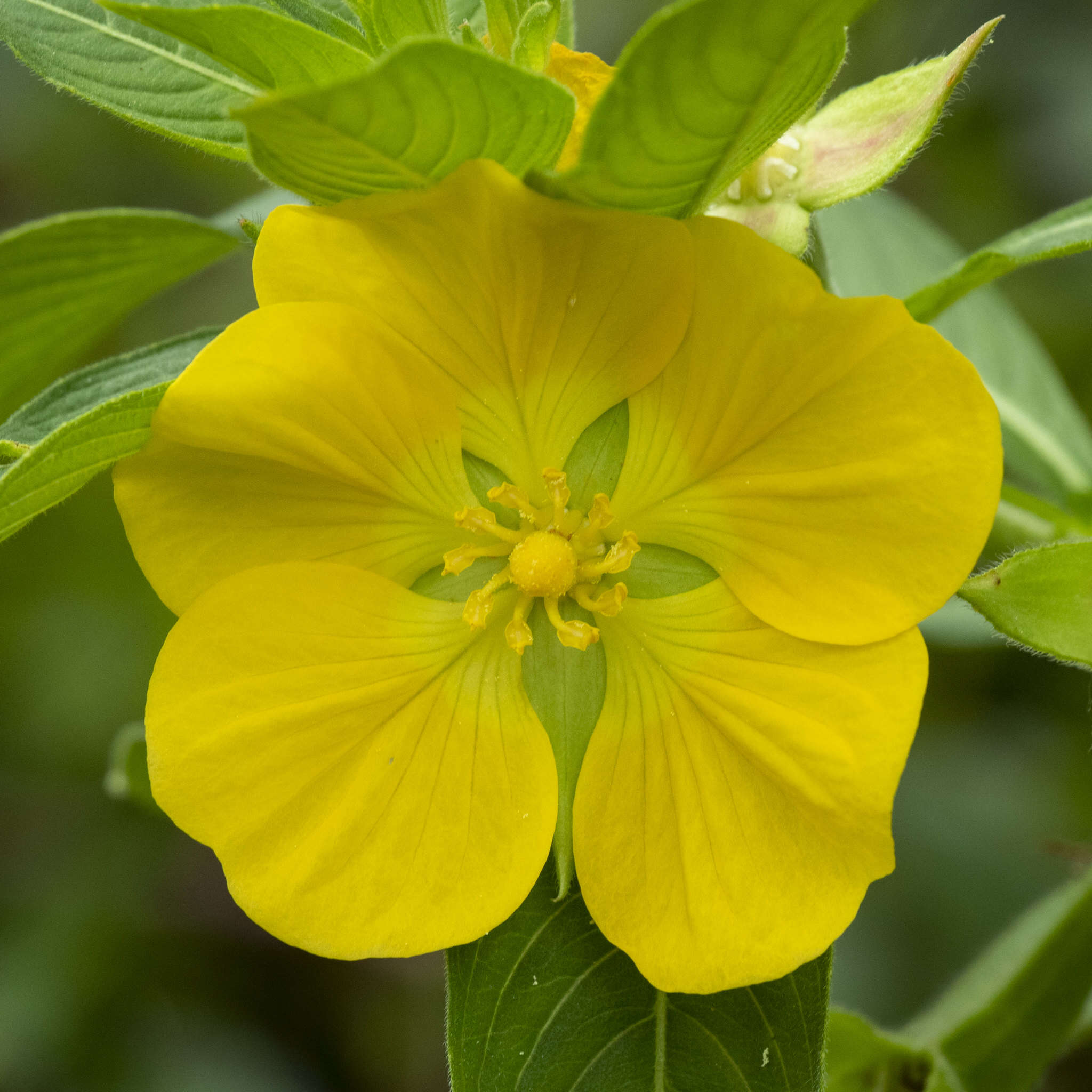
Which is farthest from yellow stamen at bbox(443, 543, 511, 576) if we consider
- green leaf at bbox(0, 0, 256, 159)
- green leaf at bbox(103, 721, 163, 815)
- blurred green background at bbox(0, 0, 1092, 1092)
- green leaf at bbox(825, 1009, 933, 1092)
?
blurred green background at bbox(0, 0, 1092, 1092)

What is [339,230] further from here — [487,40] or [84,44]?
[84,44]

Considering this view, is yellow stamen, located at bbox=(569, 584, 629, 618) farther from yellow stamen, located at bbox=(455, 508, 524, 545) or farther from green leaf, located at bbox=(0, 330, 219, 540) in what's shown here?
green leaf, located at bbox=(0, 330, 219, 540)

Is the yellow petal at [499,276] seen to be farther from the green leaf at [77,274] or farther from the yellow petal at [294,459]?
the green leaf at [77,274]

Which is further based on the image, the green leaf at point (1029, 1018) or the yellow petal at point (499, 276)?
the green leaf at point (1029, 1018)

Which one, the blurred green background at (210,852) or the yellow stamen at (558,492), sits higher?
the yellow stamen at (558,492)

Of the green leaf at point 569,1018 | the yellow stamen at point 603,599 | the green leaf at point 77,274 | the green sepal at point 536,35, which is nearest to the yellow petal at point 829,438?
the yellow stamen at point 603,599

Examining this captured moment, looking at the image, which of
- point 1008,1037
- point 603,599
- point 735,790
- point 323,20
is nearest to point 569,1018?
point 735,790
